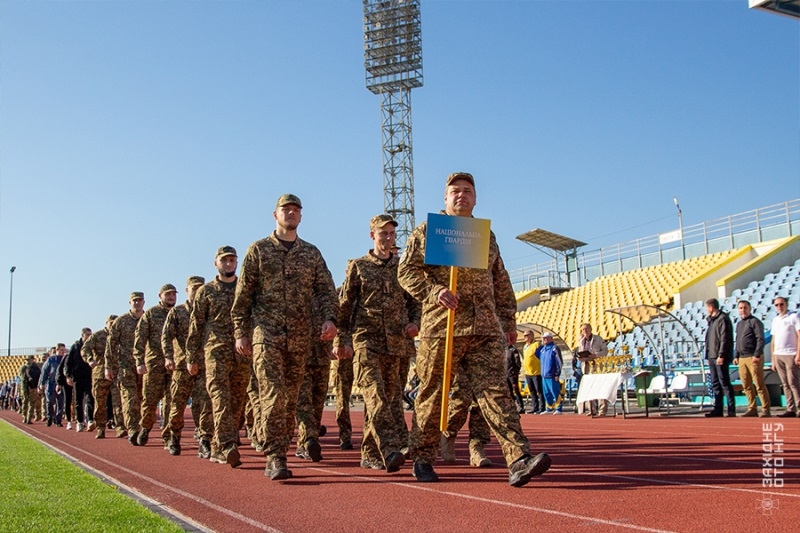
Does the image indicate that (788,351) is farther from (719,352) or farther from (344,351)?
(344,351)

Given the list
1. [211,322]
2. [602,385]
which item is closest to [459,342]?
[211,322]

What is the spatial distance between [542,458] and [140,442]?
8.21 metres

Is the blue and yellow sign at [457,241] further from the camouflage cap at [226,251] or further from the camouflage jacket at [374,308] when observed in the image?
the camouflage cap at [226,251]

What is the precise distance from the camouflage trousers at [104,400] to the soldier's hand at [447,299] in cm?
1062

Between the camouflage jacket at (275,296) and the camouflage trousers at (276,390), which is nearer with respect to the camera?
the camouflage trousers at (276,390)

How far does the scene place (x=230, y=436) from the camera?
8109 millimetres

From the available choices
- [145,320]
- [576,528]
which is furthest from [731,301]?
[576,528]

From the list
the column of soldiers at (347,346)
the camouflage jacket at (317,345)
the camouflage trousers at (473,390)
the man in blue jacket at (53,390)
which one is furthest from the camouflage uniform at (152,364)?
the man in blue jacket at (53,390)

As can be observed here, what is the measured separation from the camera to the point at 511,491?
18.4 ft

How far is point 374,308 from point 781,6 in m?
9.59

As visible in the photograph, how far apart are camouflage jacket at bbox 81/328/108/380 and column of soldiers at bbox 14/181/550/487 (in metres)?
5.43

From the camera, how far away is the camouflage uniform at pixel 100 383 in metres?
14.7

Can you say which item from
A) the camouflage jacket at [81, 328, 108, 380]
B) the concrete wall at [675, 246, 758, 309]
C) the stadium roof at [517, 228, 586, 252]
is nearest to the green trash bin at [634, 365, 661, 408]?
the camouflage jacket at [81, 328, 108, 380]

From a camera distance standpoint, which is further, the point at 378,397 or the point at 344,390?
the point at 344,390
